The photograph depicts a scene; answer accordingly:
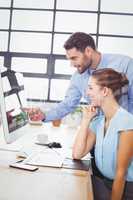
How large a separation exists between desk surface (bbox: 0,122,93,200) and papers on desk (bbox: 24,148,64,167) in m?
0.06

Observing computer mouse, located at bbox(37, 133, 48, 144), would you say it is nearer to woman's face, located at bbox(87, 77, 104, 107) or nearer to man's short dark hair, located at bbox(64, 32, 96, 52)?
woman's face, located at bbox(87, 77, 104, 107)

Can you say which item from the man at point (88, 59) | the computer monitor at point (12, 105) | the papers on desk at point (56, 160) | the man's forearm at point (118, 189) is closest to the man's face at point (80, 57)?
the man at point (88, 59)

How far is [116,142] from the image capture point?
4.96 ft

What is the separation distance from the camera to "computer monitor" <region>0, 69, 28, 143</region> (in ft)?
4.56

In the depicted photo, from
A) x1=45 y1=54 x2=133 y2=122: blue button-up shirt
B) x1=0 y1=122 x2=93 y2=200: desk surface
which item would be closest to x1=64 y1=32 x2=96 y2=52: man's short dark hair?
x1=45 y1=54 x2=133 y2=122: blue button-up shirt

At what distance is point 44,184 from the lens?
113 cm

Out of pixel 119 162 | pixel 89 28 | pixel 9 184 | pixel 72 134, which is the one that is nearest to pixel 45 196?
pixel 9 184

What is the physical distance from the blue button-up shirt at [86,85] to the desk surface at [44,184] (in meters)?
0.61

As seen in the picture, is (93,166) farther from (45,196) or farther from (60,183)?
(45,196)

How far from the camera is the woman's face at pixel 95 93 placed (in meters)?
1.64

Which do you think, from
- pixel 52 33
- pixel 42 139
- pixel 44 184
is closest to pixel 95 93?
pixel 42 139

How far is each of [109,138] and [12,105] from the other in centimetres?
52

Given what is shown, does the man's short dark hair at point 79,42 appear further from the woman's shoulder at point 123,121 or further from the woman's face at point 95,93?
the woman's shoulder at point 123,121

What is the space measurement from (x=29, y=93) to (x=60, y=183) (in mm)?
3000
